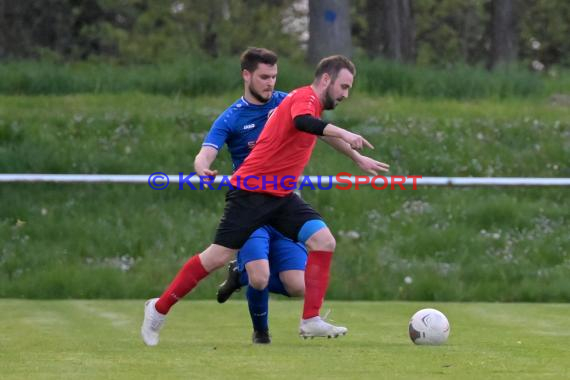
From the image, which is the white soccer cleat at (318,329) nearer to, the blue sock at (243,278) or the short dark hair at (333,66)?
the blue sock at (243,278)

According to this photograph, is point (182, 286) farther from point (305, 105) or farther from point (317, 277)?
point (305, 105)

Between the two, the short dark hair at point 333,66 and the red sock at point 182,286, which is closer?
the short dark hair at point 333,66

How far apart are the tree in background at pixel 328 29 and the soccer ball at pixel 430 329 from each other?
14.3 meters

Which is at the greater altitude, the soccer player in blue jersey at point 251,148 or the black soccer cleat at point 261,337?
the soccer player in blue jersey at point 251,148

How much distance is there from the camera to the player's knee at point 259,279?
A: 8.80 m

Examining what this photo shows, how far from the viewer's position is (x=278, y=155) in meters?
8.41

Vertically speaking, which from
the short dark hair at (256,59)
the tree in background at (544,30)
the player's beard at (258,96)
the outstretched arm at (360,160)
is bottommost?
the tree in background at (544,30)

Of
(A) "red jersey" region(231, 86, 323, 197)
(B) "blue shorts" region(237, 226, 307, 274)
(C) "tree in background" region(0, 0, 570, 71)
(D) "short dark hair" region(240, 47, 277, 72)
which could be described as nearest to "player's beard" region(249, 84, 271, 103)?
(D) "short dark hair" region(240, 47, 277, 72)

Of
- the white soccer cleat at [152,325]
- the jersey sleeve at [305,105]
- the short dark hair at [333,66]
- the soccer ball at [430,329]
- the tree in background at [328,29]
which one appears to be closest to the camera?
the jersey sleeve at [305,105]

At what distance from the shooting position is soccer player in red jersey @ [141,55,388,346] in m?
8.33

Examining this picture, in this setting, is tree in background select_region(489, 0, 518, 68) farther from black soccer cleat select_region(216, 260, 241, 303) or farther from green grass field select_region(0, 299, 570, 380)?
black soccer cleat select_region(216, 260, 241, 303)

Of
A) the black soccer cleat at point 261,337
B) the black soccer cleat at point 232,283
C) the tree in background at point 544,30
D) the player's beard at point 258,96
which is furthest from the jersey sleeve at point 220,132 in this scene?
the tree in background at point 544,30

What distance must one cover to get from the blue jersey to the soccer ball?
157 centimetres

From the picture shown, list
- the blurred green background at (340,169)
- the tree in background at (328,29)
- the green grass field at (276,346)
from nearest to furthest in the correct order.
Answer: the green grass field at (276,346), the blurred green background at (340,169), the tree in background at (328,29)
